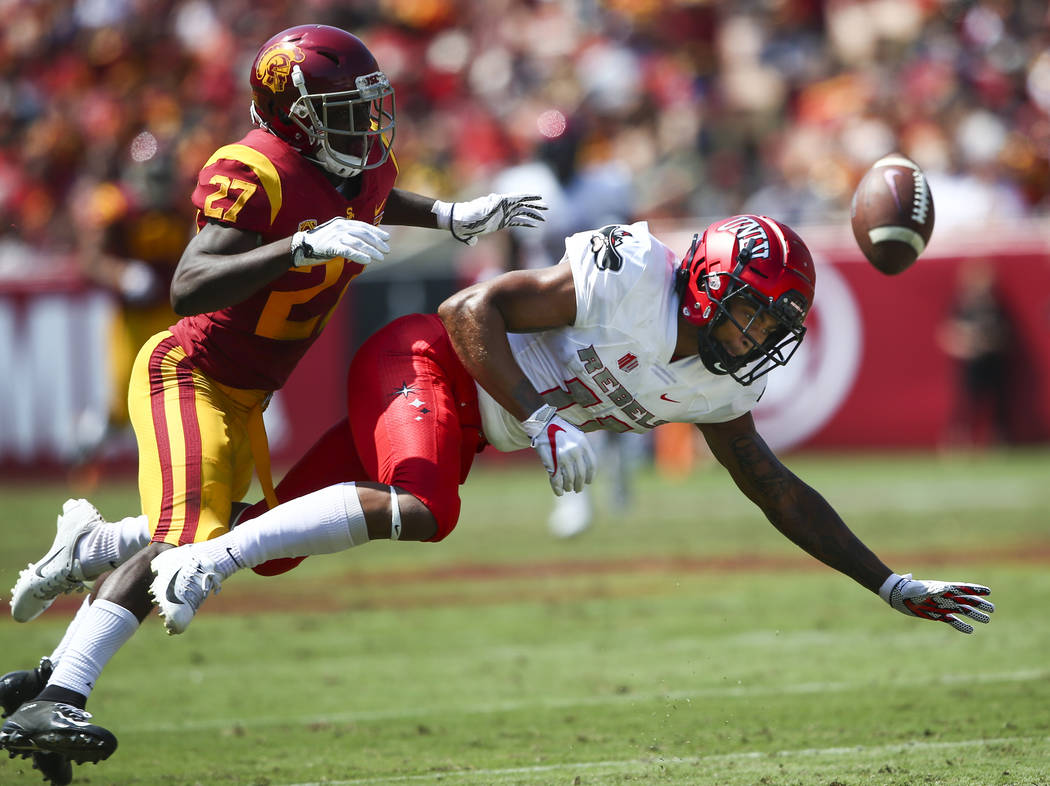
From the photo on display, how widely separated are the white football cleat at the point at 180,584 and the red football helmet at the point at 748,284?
4.85ft

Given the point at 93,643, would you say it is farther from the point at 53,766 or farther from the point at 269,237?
the point at 269,237

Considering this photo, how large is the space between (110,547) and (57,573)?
0.59 ft

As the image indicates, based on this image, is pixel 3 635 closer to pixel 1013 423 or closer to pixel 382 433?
pixel 382 433

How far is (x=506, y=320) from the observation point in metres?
3.87

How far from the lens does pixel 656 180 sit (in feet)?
42.2

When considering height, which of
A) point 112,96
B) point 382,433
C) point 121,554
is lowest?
point 121,554

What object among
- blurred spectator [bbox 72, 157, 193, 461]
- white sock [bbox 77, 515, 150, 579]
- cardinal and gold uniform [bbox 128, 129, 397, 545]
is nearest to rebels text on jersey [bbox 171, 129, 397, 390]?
cardinal and gold uniform [bbox 128, 129, 397, 545]

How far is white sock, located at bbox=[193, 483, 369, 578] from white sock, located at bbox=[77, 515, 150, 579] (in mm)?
698

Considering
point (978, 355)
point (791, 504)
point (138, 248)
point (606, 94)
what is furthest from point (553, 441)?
point (606, 94)

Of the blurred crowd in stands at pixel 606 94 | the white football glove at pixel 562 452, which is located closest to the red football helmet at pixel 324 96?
the white football glove at pixel 562 452

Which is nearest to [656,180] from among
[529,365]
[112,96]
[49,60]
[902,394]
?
[902,394]

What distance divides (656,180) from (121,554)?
9.28m

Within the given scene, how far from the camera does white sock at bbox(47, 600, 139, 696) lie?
3.70m

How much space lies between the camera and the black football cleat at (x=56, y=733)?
3502 mm
